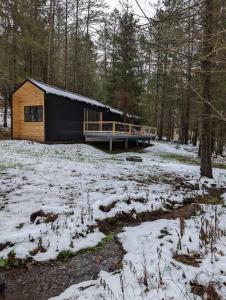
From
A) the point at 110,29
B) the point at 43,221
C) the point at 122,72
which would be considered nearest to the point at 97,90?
the point at 110,29

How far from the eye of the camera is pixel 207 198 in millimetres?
7422

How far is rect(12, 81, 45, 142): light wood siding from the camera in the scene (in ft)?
59.9

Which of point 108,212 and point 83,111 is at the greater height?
point 83,111

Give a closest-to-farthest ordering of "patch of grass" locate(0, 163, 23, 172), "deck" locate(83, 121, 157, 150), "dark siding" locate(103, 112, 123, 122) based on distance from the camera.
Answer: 1. "patch of grass" locate(0, 163, 23, 172)
2. "deck" locate(83, 121, 157, 150)
3. "dark siding" locate(103, 112, 123, 122)

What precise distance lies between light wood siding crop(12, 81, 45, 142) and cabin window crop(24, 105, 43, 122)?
9.2 inches

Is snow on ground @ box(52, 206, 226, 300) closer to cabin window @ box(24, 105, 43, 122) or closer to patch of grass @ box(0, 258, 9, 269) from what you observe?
patch of grass @ box(0, 258, 9, 269)

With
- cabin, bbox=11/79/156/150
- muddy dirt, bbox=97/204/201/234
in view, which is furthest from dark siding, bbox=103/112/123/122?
muddy dirt, bbox=97/204/201/234

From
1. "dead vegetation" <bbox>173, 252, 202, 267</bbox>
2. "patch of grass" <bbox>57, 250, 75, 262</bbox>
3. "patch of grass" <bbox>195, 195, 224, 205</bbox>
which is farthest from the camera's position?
"patch of grass" <bbox>195, 195, 224, 205</bbox>

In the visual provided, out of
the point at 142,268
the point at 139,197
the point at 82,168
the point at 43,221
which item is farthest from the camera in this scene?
the point at 82,168

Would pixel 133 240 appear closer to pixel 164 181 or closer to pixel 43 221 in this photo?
pixel 43 221

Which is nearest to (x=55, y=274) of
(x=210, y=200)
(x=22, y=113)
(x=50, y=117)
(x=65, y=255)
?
(x=65, y=255)

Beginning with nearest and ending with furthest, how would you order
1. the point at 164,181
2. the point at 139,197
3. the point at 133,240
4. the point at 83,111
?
the point at 133,240 < the point at 139,197 < the point at 164,181 < the point at 83,111

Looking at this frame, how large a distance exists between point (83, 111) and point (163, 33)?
703 inches

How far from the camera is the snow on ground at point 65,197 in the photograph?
13.7 ft
